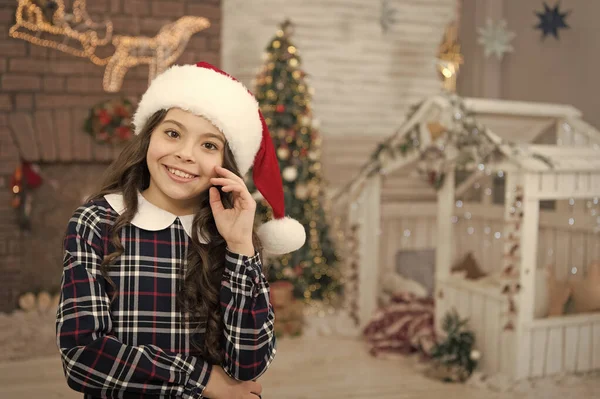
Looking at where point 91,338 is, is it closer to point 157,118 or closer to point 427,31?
point 157,118

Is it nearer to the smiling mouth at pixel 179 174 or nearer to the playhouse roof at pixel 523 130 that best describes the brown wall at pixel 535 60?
the playhouse roof at pixel 523 130

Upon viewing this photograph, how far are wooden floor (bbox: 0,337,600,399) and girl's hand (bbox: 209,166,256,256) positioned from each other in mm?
1814

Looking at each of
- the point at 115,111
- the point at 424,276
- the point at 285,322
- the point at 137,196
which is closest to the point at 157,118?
the point at 137,196

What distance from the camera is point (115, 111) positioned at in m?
4.33

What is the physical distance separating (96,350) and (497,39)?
13.6 ft

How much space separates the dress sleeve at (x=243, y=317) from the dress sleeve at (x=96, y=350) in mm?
92

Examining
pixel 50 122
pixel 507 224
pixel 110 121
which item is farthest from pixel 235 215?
pixel 50 122

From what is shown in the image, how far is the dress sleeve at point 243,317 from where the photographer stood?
1302mm

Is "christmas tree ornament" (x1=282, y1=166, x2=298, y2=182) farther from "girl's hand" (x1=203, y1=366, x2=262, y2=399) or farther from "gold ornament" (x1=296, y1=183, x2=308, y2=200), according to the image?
"girl's hand" (x1=203, y1=366, x2=262, y2=399)

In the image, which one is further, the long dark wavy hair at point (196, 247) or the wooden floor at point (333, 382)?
the wooden floor at point (333, 382)

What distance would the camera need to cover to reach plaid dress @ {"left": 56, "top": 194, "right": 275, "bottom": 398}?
4.09 feet

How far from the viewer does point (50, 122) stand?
14.2ft

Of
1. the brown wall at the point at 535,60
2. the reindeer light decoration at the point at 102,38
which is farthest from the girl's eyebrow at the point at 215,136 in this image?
the reindeer light decoration at the point at 102,38

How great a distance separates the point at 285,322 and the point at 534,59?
8.15ft
